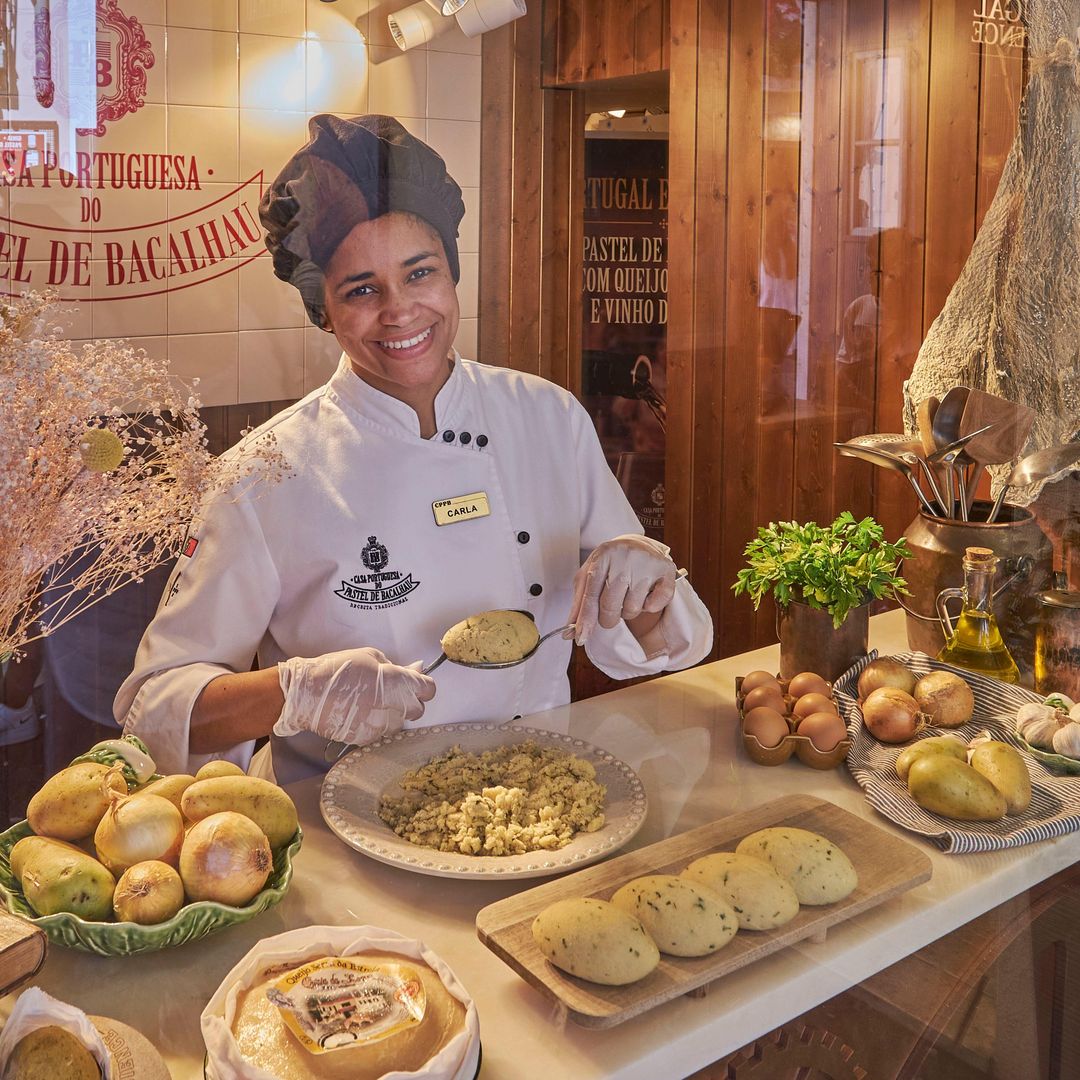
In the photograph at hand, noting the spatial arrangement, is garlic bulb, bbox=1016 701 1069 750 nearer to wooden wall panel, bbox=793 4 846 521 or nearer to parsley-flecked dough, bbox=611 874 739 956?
wooden wall panel, bbox=793 4 846 521

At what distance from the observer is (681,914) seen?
0.95 metres

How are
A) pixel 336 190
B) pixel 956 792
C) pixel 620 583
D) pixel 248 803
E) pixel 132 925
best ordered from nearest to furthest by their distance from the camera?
pixel 132 925 → pixel 248 803 → pixel 336 190 → pixel 956 792 → pixel 620 583

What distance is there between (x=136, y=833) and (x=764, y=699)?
716mm

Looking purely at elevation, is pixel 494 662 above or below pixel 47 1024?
above

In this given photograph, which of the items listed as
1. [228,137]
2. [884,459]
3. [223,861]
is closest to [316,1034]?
[223,861]

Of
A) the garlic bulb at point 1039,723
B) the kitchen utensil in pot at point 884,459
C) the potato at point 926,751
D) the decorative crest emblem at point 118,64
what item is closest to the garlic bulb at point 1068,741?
the garlic bulb at point 1039,723

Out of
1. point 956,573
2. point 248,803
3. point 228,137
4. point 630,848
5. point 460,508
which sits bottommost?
point 630,848

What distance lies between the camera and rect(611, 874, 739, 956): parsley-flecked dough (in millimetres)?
934

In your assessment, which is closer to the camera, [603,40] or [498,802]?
[498,802]

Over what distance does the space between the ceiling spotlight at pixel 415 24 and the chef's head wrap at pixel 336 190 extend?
8 centimetres

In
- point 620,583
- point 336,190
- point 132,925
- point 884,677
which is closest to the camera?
point 132,925

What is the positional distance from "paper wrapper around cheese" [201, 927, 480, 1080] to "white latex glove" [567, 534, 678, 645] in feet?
1.60

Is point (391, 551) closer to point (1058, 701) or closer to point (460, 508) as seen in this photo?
point (460, 508)

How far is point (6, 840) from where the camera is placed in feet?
3.17
